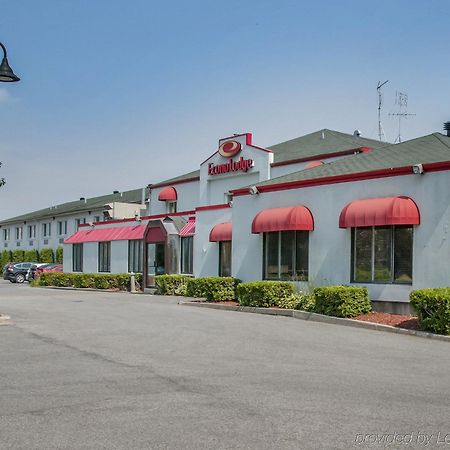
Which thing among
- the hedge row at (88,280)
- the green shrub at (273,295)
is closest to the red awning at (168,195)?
the hedge row at (88,280)

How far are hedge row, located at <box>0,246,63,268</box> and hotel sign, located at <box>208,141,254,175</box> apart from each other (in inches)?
1051

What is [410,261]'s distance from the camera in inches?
709

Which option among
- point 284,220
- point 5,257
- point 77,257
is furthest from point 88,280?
point 5,257

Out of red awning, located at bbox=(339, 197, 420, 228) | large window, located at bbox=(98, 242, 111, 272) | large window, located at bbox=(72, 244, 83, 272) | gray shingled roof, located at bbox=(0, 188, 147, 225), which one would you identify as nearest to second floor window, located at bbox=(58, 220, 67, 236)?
gray shingled roof, located at bbox=(0, 188, 147, 225)

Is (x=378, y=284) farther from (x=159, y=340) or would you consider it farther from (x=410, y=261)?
(x=159, y=340)

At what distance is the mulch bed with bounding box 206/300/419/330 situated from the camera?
50.0 ft

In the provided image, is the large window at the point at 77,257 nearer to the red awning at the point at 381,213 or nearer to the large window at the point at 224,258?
the large window at the point at 224,258

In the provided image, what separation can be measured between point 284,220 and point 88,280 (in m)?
18.7

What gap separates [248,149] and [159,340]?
21630mm

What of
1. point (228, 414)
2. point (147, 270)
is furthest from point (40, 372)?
point (147, 270)

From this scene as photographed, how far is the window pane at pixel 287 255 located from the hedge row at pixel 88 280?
14.0 m

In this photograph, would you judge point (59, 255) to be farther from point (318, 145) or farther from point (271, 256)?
→ point (271, 256)

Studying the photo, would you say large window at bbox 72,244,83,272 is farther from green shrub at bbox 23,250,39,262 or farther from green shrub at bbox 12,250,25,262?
green shrub at bbox 12,250,25,262

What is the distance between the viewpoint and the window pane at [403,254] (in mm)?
18000
